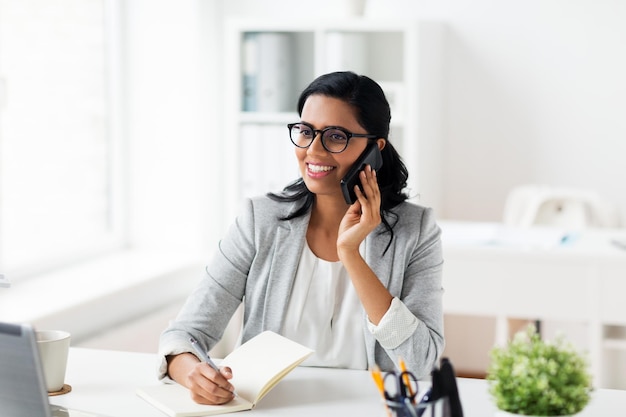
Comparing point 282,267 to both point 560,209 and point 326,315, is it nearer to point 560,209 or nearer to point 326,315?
point 326,315

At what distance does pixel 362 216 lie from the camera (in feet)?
6.07

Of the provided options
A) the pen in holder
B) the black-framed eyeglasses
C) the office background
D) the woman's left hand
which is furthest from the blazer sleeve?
the office background

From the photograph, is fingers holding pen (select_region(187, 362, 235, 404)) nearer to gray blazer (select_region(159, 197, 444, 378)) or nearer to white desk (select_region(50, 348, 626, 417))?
white desk (select_region(50, 348, 626, 417))

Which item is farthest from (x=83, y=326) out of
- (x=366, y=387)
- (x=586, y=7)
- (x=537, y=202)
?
(x=586, y=7)

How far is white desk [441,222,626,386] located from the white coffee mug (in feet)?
5.75

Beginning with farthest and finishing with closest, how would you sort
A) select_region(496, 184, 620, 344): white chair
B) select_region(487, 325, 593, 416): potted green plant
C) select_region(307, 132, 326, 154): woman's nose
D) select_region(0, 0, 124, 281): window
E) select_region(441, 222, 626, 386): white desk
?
select_region(496, 184, 620, 344): white chair, select_region(0, 0, 124, 281): window, select_region(441, 222, 626, 386): white desk, select_region(307, 132, 326, 154): woman's nose, select_region(487, 325, 593, 416): potted green plant

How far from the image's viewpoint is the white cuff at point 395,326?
1.76 m

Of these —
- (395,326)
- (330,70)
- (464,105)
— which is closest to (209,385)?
(395,326)

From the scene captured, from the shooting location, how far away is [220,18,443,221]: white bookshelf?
3602 millimetres

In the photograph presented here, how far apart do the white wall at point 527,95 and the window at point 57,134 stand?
106cm

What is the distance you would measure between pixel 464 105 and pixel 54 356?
264cm

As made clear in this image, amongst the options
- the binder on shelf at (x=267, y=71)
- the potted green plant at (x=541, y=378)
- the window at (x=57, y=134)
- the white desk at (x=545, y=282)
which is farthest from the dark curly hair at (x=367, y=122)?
the binder on shelf at (x=267, y=71)

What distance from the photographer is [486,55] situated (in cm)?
378

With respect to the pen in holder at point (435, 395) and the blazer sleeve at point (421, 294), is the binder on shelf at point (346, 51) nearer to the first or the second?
the blazer sleeve at point (421, 294)
